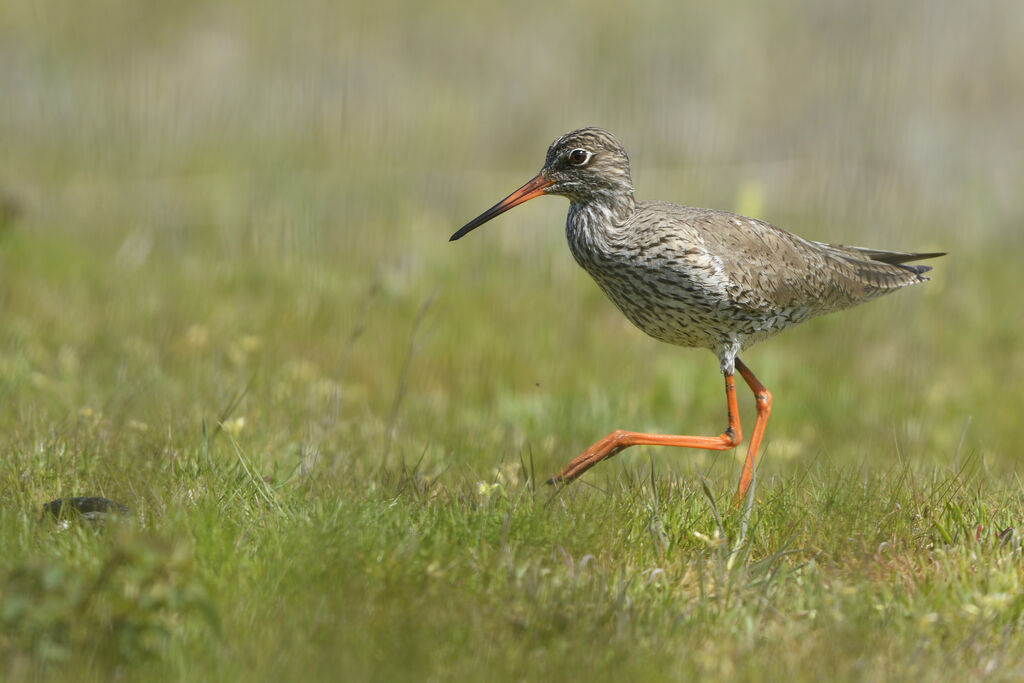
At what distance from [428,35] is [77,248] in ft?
20.6

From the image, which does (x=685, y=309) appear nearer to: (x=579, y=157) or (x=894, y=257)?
(x=579, y=157)

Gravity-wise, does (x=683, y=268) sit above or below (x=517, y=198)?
below

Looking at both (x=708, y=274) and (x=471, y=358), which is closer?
(x=708, y=274)

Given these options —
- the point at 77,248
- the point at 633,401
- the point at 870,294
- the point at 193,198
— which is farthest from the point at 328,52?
the point at 870,294

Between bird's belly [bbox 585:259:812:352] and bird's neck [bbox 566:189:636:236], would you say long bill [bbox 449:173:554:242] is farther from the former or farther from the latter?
bird's belly [bbox 585:259:812:352]

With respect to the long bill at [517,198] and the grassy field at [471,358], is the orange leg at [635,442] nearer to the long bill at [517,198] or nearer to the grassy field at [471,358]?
the grassy field at [471,358]

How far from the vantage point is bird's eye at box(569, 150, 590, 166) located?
5.22 metres

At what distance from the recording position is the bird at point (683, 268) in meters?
4.93

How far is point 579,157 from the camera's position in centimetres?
523

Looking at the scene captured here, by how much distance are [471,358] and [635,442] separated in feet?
7.97

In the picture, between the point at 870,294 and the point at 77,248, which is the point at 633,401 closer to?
the point at 870,294

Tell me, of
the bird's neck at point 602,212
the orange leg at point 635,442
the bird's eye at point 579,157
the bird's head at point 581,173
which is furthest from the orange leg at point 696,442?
the bird's eye at point 579,157

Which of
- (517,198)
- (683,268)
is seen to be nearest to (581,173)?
(517,198)

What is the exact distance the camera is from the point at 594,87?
1218 centimetres
